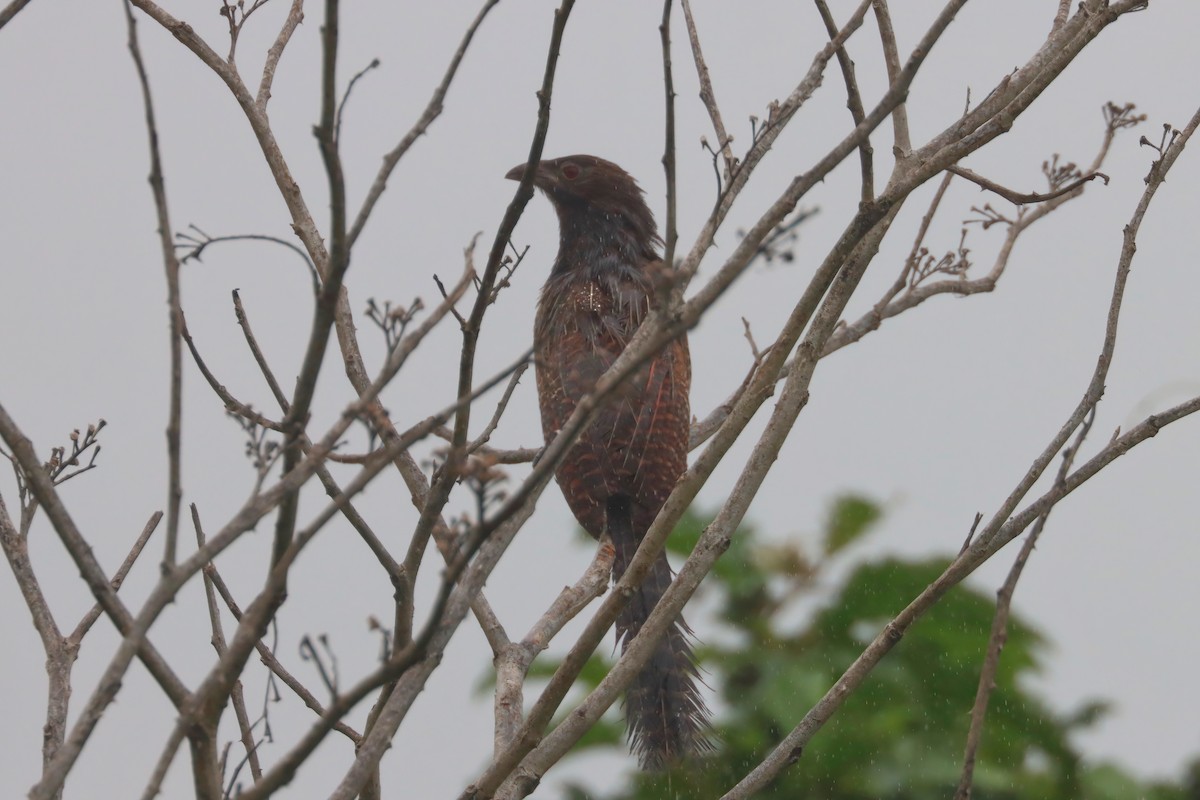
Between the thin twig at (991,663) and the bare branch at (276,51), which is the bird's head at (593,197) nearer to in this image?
the bare branch at (276,51)

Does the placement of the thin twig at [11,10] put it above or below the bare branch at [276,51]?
below

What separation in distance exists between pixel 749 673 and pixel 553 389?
163 centimetres

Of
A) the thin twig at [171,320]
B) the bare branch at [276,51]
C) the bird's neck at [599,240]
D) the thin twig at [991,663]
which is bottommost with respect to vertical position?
the thin twig at [991,663]

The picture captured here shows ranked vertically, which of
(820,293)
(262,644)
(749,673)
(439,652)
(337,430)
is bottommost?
(439,652)

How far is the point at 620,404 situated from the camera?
16.7ft

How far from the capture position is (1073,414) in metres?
2.81

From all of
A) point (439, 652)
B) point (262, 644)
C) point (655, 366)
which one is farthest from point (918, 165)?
point (655, 366)

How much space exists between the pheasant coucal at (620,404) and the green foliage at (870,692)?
2.25ft

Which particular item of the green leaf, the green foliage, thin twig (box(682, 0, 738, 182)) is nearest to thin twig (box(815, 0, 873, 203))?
thin twig (box(682, 0, 738, 182))

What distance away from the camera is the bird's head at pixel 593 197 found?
6.27m

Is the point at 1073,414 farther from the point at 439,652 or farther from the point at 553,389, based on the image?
the point at 553,389

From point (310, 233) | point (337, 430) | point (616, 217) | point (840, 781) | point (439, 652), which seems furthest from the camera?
point (616, 217)

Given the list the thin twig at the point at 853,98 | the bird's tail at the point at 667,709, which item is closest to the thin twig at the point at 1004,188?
the thin twig at the point at 853,98

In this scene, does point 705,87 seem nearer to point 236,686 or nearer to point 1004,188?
point 1004,188
